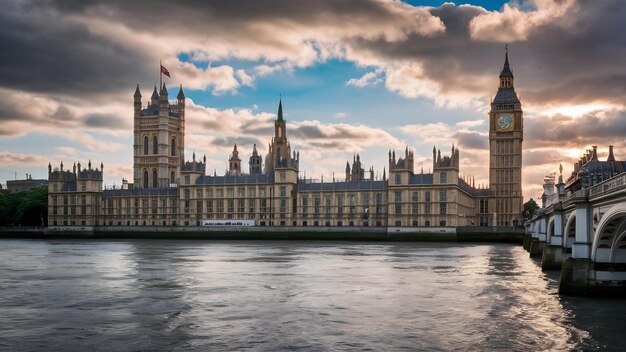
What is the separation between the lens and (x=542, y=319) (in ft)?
99.8

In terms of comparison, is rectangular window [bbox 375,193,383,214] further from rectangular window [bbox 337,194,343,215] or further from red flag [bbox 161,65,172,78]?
red flag [bbox 161,65,172,78]

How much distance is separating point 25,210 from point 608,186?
160781 mm

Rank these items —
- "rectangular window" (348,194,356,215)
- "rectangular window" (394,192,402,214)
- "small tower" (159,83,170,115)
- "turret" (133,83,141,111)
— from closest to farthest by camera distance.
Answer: "rectangular window" (394,192,402,214) → "rectangular window" (348,194,356,215) → "small tower" (159,83,170,115) → "turret" (133,83,141,111)

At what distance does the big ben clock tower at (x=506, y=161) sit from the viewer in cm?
14788

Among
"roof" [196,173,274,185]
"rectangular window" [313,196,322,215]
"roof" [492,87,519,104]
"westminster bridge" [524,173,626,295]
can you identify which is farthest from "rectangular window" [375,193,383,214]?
"westminster bridge" [524,173,626,295]

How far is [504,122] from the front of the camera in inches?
5940

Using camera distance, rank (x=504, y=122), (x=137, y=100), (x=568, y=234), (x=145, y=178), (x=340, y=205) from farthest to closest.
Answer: (x=137, y=100) < (x=145, y=178) < (x=504, y=122) < (x=340, y=205) < (x=568, y=234)

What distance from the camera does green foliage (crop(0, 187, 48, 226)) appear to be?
165 m

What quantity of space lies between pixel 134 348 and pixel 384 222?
370 feet

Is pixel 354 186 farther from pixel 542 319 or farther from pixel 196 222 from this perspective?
pixel 542 319

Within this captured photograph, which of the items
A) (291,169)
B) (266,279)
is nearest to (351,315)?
(266,279)

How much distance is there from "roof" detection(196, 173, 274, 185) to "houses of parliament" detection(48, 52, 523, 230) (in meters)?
0.23

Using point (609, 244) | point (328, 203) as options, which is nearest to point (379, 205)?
point (328, 203)

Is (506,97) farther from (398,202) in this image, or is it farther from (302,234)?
(302,234)
